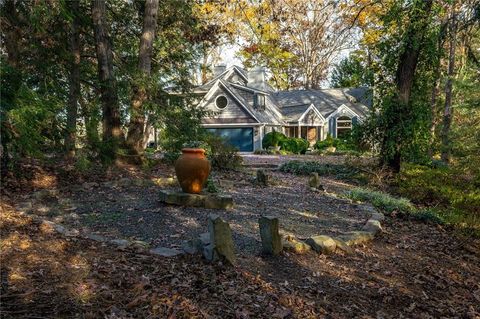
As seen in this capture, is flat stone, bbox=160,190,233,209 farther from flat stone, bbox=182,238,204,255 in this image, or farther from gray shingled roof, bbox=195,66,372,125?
gray shingled roof, bbox=195,66,372,125

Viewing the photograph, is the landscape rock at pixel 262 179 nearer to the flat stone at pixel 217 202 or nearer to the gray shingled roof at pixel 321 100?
the flat stone at pixel 217 202

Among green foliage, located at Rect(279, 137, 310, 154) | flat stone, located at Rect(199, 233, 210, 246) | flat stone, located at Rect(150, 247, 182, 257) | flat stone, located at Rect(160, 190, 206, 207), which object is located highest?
green foliage, located at Rect(279, 137, 310, 154)

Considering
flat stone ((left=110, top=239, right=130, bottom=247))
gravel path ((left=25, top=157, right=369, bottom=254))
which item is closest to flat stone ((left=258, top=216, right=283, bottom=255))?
gravel path ((left=25, top=157, right=369, bottom=254))

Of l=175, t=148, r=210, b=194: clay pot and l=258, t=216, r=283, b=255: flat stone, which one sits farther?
l=175, t=148, r=210, b=194: clay pot

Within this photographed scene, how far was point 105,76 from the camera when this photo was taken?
35.7 ft

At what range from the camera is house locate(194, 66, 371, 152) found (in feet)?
99.8

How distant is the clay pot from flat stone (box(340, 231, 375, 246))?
288 cm

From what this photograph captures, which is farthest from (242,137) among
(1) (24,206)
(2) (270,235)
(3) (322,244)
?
(2) (270,235)

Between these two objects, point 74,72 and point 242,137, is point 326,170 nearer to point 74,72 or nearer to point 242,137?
point 74,72

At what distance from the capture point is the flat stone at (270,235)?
16.9ft

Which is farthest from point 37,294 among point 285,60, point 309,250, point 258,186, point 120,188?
point 285,60

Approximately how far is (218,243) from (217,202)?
3013mm

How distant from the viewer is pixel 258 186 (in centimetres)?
1107

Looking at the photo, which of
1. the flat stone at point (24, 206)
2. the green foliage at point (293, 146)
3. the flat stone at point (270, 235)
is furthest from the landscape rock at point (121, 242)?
the green foliage at point (293, 146)
